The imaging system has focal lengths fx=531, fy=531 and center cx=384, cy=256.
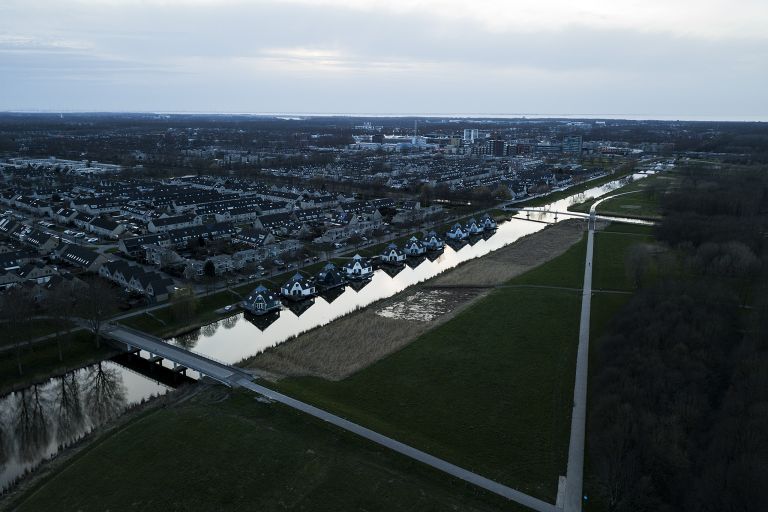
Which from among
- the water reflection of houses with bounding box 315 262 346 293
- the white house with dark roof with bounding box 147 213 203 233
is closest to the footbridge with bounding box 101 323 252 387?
the water reflection of houses with bounding box 315 262 346 293

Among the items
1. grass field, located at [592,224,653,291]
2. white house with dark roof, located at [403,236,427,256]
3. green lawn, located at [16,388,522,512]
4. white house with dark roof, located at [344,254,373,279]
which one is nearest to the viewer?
green lawn, located at [16,388,522,512]

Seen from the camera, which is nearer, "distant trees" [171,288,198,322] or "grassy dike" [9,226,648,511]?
"grassy dike" [9,226,648,511]

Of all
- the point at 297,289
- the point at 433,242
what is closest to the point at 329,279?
the point at 297,289

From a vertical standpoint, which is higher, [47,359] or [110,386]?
[47,359]

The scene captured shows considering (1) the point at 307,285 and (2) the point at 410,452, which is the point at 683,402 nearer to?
(2) the point at 410,452

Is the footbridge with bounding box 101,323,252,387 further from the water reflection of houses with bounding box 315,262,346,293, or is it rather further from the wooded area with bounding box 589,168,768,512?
the wooded area with bounding box 589,168,768,512

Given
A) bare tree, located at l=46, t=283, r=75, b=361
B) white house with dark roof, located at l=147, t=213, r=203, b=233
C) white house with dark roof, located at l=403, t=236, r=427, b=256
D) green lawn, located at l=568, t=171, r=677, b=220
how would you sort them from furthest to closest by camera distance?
green lawn, located at l=568, t=171, r=677, b=220 < white house with dark roof, located at l=147, t=213, r=203, b=233 < white house with dark roof, located at l=403, t=236, r=427, b=256 < bare tree, located at l=46, t=283, r=75, b=361

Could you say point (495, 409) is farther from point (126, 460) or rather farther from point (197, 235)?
point (197, 235)
